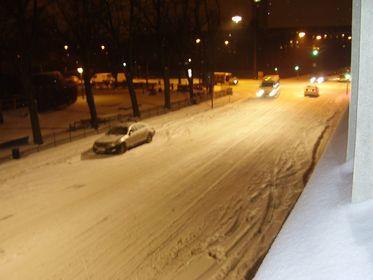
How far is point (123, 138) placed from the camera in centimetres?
2333

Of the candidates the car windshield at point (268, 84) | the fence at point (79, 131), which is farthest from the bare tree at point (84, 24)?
the car windshield at point (268, 84)

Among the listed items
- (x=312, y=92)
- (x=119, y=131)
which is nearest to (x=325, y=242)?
(x=119, y=131)

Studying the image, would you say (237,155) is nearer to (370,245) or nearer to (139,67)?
(370,245)

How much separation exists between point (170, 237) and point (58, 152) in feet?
41.9

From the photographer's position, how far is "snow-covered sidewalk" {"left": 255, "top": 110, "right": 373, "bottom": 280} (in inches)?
236

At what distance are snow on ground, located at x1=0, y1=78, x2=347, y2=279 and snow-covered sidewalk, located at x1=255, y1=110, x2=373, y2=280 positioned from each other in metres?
2.73

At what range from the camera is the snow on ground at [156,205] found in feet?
36.9

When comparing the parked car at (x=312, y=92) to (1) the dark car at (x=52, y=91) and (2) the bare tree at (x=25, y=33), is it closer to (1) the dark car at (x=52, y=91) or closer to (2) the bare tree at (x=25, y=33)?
(1) the dark car at (x=52, y=91)

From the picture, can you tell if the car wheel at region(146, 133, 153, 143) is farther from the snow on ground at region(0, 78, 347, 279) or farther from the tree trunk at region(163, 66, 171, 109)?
the tree trunk at region(163, 66, 171, 109)

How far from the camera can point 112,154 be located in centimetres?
2284

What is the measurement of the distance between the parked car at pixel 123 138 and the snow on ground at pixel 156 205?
45 centimetres

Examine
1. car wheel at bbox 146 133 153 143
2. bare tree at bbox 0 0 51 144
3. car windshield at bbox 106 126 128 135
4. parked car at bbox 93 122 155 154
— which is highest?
bare tree at bbox 0 0 51 144

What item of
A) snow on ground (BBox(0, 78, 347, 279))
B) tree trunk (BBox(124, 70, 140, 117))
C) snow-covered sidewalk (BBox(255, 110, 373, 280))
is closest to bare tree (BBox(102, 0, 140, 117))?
tree trunk (BBox(124, 70, 140, 117))

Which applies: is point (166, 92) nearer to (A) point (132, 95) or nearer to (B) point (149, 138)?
(A) point (132, 95)
